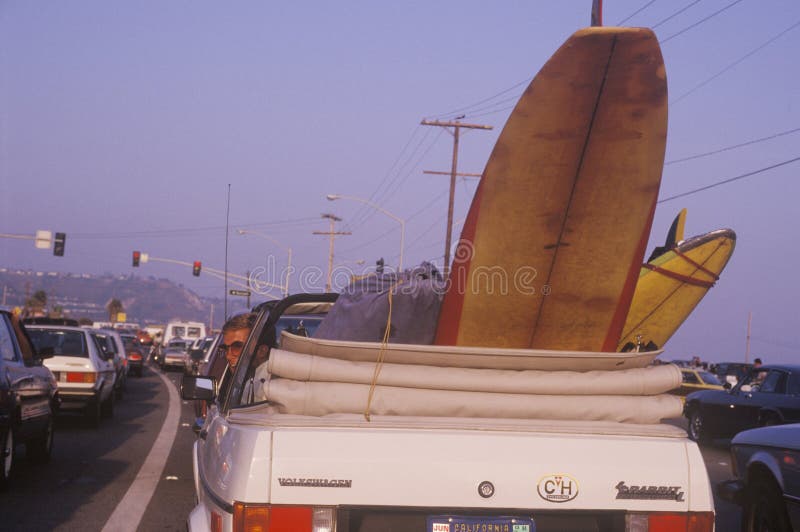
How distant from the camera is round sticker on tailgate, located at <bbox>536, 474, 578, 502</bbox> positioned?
4.02 metres

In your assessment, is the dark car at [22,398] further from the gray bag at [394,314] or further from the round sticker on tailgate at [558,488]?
the round sticker on tailgate at [558,488]

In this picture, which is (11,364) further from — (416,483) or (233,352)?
(416,483)

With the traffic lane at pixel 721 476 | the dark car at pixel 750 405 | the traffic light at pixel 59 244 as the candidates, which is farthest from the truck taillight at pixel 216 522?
the traffic light at pixel 59 244

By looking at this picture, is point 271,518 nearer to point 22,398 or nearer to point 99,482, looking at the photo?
point 22,398

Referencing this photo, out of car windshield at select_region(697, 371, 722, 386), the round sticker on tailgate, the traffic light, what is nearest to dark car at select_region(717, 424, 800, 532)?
the round sticker on tailgate

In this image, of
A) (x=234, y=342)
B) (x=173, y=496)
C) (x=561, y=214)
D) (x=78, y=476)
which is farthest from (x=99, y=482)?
(x=561, y=214)

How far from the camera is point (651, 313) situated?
22.9 ft

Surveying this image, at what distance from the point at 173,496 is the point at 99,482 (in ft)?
3.92

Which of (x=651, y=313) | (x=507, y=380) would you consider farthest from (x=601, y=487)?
(x=651, y=313)

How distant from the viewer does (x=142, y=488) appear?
10.4 meters

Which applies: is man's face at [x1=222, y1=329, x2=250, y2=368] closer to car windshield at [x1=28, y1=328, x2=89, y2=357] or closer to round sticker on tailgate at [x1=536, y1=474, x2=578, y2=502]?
round sticker on tailgate at [x1=536, y1=474, x2=578, y2=502]

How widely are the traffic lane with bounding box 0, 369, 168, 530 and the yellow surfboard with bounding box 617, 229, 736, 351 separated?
15.2 ft

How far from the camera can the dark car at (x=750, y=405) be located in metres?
16.9

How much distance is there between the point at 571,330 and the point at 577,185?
703mm
